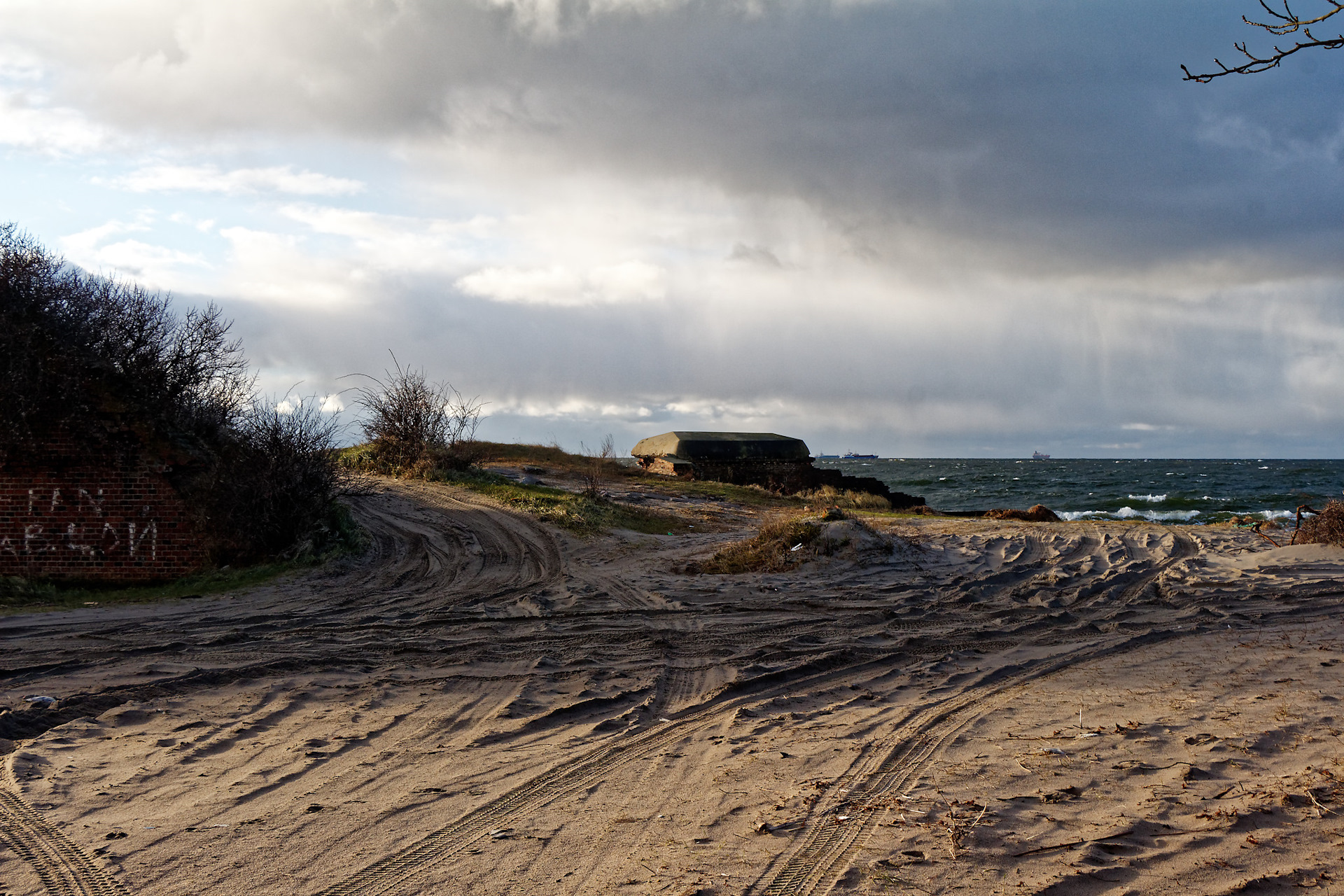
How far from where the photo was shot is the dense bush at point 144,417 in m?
12.5

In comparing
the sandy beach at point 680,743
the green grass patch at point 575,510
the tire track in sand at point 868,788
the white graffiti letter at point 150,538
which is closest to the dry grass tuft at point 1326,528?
the sandy beach at point 680,743

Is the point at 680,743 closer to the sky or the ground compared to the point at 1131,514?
closer to the sky

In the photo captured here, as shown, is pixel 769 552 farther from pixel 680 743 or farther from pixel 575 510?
pixel 680 743

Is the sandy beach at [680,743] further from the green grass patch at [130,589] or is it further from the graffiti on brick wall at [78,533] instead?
the graffiti on brick wall at [78,533]

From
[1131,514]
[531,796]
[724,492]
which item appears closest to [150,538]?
[531,796]

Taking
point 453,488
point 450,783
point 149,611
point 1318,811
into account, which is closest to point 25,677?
point 149,611

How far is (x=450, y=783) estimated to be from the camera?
4.71 m

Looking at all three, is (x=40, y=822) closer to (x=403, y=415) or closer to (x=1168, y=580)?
(x=1168, y=580)

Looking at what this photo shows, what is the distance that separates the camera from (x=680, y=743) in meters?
5.47

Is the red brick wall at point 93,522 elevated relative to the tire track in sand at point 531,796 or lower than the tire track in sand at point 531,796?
elevated

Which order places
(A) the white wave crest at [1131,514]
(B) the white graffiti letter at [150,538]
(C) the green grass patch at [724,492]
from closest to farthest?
(B) the white graffiti letter at [150,538]
(C) the green grass patch at [724,492]
(A) the white wave crest at [1131,514]

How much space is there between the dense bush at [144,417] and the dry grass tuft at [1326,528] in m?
17.0

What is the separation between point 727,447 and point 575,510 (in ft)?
62.3

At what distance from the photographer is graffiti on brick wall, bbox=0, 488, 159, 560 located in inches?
497
